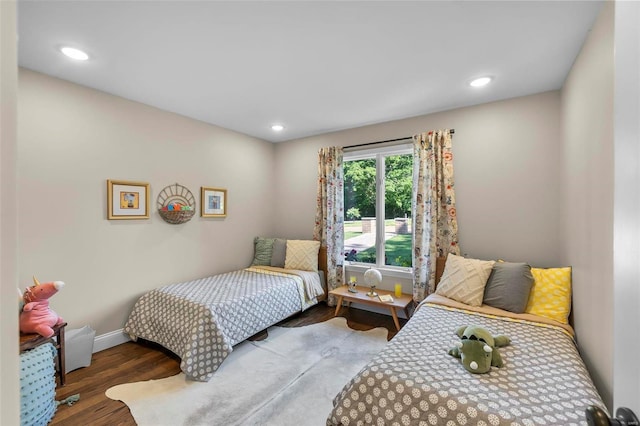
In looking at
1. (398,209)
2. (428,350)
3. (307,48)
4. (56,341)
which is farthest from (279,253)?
(307,48)

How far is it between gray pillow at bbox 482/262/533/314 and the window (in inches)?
44.0

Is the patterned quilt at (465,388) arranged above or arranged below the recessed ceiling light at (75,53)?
below

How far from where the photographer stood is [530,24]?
5.58 ft

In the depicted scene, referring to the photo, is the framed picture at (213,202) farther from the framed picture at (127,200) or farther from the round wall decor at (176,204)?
the framed picture at (127,200)

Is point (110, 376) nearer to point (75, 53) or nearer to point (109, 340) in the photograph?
point (109, 340)

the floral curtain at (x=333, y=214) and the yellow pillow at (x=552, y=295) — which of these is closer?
the yellow pillow at (x=552, y=295)

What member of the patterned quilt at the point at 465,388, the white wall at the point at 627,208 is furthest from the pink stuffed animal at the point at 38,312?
the white wall at the point at 627,208

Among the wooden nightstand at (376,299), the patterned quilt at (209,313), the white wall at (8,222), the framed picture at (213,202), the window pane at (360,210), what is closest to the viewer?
the white wall at (8,222)

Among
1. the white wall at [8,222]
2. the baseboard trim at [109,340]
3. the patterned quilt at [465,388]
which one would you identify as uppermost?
the white wall at [8,222]

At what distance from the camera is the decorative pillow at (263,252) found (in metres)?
4.07

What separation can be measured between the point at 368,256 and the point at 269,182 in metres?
1.98

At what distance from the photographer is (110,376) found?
223 centimetres

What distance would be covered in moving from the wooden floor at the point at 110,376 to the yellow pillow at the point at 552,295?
1.40 metres

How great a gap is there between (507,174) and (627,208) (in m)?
2.64
